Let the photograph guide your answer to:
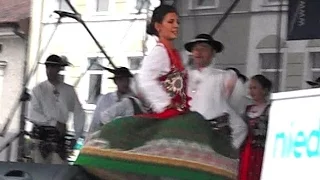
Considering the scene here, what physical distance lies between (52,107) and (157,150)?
225 centimetres

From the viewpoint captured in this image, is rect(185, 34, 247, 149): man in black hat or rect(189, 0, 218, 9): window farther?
rect(189, 0, 218, 9): window

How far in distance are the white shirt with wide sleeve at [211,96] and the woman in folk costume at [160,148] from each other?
535 millimetres

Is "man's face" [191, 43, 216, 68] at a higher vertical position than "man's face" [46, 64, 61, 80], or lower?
higher

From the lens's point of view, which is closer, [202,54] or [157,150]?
[157,150]

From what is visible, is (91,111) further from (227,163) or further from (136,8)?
(227,163)

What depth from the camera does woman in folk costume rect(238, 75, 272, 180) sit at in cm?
621

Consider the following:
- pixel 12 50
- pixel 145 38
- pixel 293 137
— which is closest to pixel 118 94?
pixel 145 38

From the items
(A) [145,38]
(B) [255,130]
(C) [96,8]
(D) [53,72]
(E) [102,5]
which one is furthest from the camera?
(E) [102,5]

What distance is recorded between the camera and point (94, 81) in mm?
8812

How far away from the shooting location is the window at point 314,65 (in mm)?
8508

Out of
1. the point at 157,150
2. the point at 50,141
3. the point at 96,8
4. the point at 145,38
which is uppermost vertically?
the point at 96,8

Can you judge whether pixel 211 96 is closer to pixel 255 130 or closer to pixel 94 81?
pixel 255 130

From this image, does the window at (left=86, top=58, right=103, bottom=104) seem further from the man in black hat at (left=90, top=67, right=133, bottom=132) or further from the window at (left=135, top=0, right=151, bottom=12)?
the man in black hat at (left=90, top=67, right=133, bottom=132)

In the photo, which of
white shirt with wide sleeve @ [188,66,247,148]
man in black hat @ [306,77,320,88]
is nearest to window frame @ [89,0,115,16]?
man in black hat @ [306,77,320,88]
